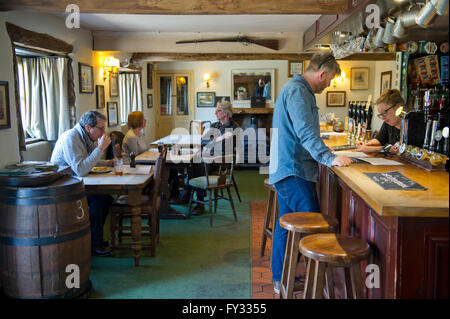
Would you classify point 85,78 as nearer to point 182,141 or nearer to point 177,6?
point 182,141

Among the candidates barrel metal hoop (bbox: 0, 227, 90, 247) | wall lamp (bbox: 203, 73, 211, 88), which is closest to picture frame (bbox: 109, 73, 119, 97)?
wall lamp (bbox: 203, 73, 211, 88)

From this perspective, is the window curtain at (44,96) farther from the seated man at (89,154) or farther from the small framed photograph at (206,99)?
the small framed photograph at (206,99)

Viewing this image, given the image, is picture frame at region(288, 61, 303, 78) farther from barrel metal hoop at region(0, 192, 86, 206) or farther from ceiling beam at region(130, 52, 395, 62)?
barrel metal hoop at region(0, 192, 86, 206)

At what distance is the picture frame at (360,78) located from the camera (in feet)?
34.6

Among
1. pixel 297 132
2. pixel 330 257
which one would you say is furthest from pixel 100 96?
pixel 330 257

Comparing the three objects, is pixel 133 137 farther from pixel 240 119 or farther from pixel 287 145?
pixel 240 119

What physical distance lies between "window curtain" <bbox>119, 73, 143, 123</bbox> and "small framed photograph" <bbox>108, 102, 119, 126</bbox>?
1235mm

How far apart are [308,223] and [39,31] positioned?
3.87m

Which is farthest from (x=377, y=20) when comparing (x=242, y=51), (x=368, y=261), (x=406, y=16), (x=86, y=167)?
(x=242, y=51)

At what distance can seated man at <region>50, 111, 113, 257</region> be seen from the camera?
162 inches

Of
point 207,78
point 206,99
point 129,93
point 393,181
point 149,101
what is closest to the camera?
point 393,181

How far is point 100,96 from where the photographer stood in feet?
22.8

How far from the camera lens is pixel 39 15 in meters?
4.96

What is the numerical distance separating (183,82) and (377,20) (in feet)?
26.7
